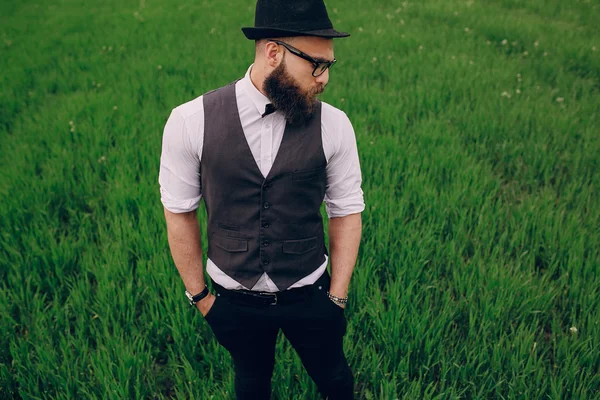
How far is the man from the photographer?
126 cm

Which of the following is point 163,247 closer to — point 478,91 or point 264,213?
point 264,213

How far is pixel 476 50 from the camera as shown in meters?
5.86

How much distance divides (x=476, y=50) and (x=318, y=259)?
5.59 m

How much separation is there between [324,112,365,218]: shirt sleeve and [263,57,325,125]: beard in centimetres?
17

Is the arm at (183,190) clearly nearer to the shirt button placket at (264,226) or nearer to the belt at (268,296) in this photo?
the belt at (268,296)

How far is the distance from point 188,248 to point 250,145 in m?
0.47

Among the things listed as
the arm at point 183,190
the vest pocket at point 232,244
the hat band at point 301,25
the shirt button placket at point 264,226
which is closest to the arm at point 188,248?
the arm at point 183,190

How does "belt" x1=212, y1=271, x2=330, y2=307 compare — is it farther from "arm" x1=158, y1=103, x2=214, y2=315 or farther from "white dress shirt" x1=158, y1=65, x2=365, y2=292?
"arm" x1=158, y1=103, x2=214, y2=315

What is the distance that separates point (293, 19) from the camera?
1195mm

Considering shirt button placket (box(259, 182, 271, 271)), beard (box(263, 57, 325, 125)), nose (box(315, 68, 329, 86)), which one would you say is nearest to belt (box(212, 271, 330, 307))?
shirt button placket (box(259, 182, 271, 271))

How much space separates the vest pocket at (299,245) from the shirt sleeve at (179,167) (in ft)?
1.18

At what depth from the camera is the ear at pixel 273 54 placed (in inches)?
48.4

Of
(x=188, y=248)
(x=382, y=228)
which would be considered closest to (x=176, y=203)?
(x=188, y=248)

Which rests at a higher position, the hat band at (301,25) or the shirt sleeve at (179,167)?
the hat band at (301,25)
